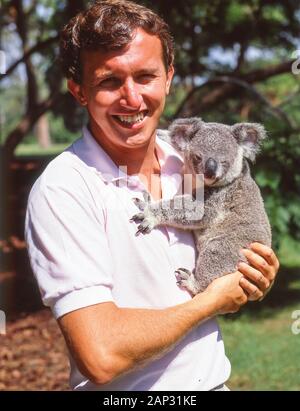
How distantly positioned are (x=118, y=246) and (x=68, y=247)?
164mm

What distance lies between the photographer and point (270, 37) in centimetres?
705

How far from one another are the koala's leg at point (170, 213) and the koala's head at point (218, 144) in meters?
0.18

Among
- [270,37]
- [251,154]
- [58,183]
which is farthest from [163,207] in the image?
[270,37]

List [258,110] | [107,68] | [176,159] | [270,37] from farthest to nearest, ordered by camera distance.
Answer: [270,37]
[258,110]
[176,159]
[107,68]

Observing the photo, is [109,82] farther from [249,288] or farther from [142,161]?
[249,288]

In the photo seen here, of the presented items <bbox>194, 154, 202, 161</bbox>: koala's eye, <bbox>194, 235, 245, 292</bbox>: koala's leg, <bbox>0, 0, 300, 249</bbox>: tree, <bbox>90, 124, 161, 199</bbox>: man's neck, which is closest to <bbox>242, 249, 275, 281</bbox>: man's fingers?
<bbox>194, 235, 245, 292</bbox>: koala's leg

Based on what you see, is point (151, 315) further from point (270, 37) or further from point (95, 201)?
point (270, 37)

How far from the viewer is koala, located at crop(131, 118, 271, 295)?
2.39 metres

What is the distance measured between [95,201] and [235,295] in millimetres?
595

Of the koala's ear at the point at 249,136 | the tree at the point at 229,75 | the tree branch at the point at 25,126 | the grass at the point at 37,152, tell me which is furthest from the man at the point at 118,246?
the grass at the point at 37,152

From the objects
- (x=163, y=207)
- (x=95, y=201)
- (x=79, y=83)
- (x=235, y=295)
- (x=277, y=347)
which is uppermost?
(x=79, y=83)

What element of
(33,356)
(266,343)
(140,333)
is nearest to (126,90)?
(140,333)

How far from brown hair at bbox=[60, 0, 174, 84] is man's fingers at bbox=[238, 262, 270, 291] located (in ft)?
2.48

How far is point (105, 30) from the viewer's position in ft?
5.97
